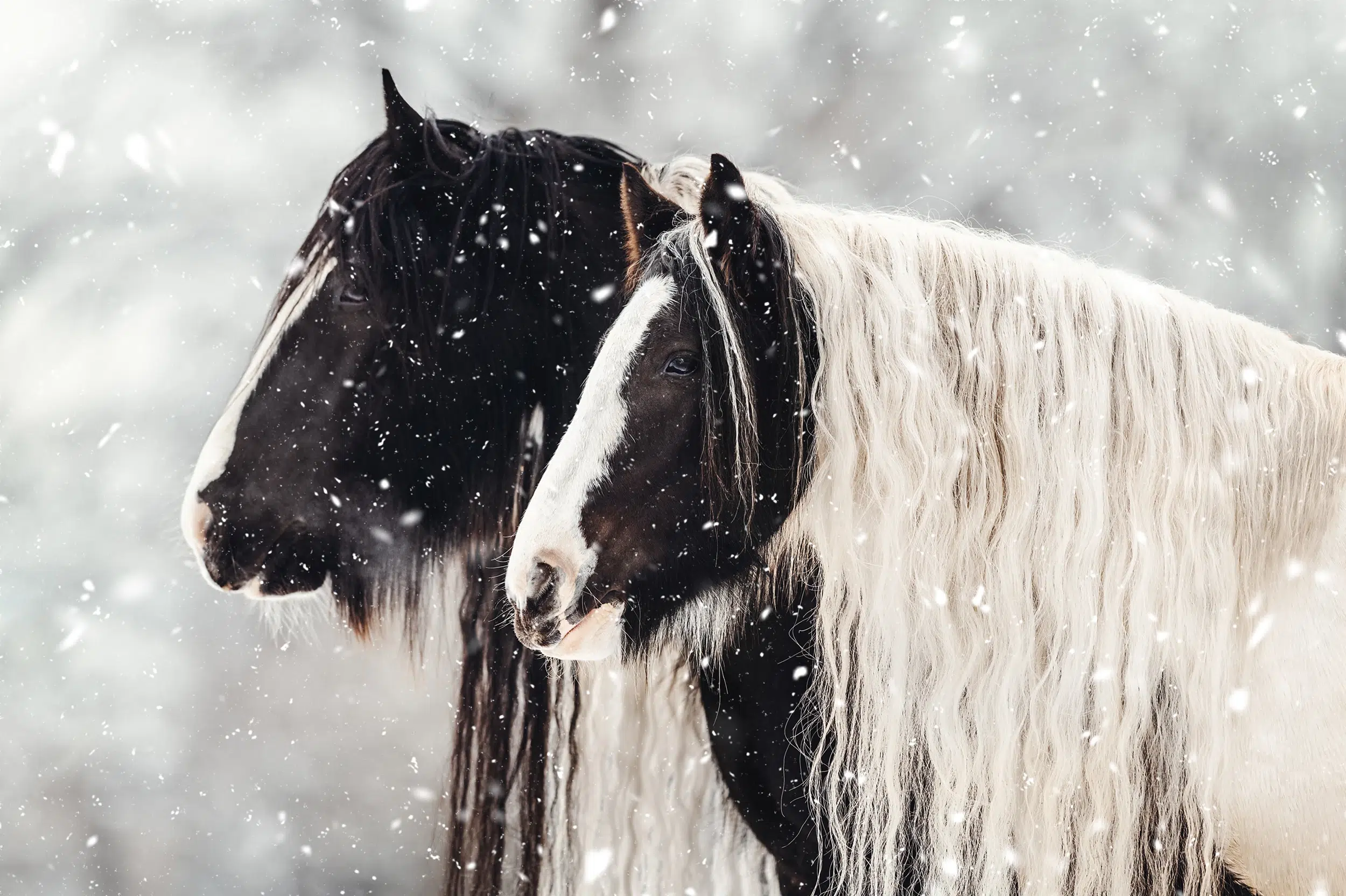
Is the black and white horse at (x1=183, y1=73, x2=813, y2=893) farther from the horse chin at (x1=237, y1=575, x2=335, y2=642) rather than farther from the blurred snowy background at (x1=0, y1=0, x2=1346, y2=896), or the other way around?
the blurred snowy background at (x1=0, y1=0, x2=1346, y2=896)

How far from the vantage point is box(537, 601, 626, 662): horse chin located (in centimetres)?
98

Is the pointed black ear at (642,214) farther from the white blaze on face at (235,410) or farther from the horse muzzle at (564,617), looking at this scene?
the white blaze on face at (235,410)

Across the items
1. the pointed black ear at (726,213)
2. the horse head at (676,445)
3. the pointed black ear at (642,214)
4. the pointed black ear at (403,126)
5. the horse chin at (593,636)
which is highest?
the pointed black ear at (403,126)

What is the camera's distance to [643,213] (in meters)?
1.20

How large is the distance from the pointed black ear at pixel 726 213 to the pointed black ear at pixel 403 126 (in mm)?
748

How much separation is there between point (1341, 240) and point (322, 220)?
209 centimetres

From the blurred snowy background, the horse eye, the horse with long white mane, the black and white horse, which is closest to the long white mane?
the horse with long white mane

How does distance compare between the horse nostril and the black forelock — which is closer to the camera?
the horse nostril

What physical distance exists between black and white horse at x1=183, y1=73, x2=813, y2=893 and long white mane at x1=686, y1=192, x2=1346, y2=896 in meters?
0.54

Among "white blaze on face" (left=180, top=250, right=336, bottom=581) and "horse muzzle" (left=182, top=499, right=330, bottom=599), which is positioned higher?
"white blaze on face" (left=180, top=250, right=336, bottom=581)

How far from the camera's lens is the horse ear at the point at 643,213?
1.19 m

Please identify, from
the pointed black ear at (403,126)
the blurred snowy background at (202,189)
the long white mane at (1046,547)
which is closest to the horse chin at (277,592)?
the blurred snowy background at (202,189)

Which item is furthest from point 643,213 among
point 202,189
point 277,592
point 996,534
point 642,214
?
point 202,189

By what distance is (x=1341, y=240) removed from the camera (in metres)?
1.84
